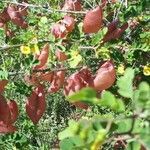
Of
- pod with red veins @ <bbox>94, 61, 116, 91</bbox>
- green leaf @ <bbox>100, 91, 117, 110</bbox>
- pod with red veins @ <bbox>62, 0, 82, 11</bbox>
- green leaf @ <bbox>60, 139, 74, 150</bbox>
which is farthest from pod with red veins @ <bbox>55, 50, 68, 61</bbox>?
green leaf @ <bbox>100, 91, 117, 110</bbox>

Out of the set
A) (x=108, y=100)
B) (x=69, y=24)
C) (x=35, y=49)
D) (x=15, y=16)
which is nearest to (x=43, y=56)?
(x=35, y=49)

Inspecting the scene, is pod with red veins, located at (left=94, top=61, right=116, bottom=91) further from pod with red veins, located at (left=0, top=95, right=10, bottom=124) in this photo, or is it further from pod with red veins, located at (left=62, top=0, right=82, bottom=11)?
pod with red veins, located at (left=62, top=0, right=82, bottom=11)

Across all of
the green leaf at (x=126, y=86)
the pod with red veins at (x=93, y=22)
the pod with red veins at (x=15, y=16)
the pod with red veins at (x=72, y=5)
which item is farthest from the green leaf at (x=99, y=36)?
the pod with red veins at (x=15, y=16)

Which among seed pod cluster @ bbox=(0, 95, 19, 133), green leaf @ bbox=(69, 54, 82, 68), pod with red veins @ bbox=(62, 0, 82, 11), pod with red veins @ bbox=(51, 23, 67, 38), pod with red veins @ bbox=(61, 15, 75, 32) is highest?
pod with red veins @ bbox=(62, 0, 82, 11)

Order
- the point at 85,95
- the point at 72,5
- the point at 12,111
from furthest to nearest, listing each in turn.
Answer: the point at 72,5 → the point at 12,111 → the point at 85,95

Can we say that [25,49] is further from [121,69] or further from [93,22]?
[121,69]

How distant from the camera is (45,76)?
1.77m

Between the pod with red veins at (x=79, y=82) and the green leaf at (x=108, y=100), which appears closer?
the green leaf at (x=108, y=100)

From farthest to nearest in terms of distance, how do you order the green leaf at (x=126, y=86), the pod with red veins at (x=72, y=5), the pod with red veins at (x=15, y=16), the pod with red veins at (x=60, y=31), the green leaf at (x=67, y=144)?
the pod with red veins at (x=15, y=16) < the pod with red veins at (x=72, y=5) < the pod with red veins at (x=60, y=31) < the green leaf at (x=67, y=144) < the green leaf at (x=126, y=86)

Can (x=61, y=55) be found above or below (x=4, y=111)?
above

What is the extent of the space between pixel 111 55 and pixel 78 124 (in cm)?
107

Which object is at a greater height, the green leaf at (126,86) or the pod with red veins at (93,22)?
the pod with red veins at (93,22)

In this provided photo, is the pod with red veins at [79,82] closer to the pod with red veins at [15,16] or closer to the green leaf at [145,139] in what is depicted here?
the green leaf at [145,139]

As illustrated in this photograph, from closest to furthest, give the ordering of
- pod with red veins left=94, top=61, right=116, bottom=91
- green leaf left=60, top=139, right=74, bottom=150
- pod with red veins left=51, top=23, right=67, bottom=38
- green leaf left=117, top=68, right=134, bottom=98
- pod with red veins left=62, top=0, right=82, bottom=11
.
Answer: green leaf left=117, top=68, right=134, bottom=98, green leaf left=60, top=139, right=74, bottom=150, pod with red veins left=94, top=61, right=116, bottom=91, pod with red veins left=51, top=23, right=67, bottom=38, pod with red veins left=62, top=0, right=82, bottom=11
